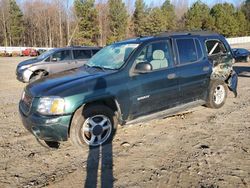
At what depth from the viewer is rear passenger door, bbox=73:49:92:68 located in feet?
44.1

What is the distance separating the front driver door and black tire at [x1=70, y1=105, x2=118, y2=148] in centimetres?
47

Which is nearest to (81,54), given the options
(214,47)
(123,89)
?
(214,47)

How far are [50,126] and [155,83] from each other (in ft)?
6.87

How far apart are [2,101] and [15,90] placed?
2.27m

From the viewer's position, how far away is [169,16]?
77.1 m

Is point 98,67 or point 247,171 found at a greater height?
point 98,67

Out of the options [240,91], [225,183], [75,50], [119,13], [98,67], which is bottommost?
[225,183]

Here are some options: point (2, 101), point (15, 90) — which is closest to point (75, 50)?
point (15, 90)

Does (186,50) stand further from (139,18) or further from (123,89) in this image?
(139,18)

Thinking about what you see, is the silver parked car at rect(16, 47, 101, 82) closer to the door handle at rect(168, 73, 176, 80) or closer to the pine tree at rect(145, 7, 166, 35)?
the door handle at rect(168, 73, 176, 80)

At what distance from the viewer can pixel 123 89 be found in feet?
17.7

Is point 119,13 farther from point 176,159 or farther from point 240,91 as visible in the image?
point 176,159

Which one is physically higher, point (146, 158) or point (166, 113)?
point (166, 113)

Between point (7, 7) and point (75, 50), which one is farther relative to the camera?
point (7, 7)
